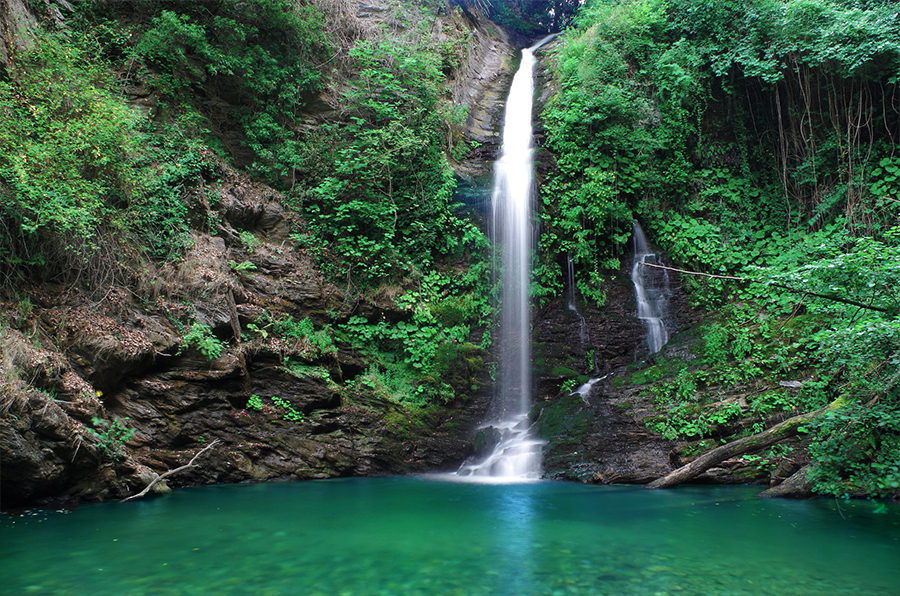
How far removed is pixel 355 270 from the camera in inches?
434

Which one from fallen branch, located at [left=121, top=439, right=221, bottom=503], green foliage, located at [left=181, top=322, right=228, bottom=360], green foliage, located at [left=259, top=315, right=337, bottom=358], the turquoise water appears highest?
green foliage, located at [left=259, top=315, right=337, bottom=358]

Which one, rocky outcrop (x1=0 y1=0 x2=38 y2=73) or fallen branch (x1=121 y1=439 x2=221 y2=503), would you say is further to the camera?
rocky outcrop (x1=0 y1=0 x2=38 y2=73)

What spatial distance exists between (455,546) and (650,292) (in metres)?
8.27

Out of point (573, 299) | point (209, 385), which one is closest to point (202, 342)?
point (209, 385)

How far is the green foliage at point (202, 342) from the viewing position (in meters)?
7.86

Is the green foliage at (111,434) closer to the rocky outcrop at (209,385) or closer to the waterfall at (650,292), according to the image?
the rocky outcrop at (209,385)

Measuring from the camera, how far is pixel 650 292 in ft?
37.1

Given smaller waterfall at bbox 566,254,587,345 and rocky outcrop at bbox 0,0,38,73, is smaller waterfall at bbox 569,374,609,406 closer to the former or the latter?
smaller waterfall at bbox 566,254,587,345

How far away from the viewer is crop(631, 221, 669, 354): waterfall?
1075cm

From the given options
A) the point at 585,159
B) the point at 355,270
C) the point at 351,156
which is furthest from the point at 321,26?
the point at 585,159

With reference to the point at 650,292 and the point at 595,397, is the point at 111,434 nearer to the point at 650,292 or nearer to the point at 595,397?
the point at 595,397

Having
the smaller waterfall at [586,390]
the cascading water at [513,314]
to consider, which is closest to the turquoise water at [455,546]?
the cascading water at [513,314]

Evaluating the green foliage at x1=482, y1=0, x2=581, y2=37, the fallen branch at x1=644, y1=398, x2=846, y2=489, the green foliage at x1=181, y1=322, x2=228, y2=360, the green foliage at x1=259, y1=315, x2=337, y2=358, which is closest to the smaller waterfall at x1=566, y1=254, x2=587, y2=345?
the fallen branch at x1=644, y1=398, x2=846, y2=489

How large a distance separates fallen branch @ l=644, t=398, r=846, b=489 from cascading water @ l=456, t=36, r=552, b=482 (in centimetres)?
213
